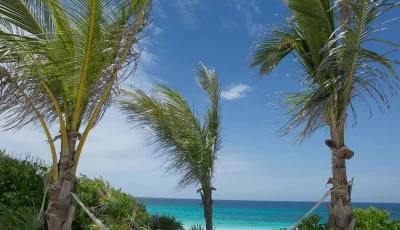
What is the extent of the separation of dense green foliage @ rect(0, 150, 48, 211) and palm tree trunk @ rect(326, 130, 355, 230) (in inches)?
165

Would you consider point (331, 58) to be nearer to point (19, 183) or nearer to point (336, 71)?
point (336, 71)

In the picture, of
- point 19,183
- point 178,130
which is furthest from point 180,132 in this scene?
point 19,183

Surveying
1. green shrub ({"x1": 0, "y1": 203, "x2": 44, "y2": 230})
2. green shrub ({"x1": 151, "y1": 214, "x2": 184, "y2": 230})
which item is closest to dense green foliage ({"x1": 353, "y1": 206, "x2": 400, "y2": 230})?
green shrub ({"x1": 151, "y1": 214, "x2": 184, "y2": 230})

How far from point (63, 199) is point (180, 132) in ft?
12.2

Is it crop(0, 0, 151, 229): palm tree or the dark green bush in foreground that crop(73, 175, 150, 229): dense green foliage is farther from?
crop(0, 0, 151, 229): palm tree

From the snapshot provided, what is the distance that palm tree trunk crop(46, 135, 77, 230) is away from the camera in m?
4.30

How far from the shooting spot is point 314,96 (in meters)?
5.11

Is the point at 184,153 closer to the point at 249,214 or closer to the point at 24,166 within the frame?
the point at 24,166

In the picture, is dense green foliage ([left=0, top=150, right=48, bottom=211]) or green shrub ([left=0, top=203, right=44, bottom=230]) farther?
dense green foliage ([left=0, top=150, right=48, bottom=211])

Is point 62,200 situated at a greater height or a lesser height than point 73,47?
lesser

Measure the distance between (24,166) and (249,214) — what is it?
3019cm

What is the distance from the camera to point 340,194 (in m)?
4.98

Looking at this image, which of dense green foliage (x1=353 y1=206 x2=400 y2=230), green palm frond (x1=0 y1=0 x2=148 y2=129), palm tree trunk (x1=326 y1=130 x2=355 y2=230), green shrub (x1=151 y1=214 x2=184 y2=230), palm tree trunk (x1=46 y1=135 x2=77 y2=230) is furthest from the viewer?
green shrub (x1=151 y1=214 x2=184 y2=230)

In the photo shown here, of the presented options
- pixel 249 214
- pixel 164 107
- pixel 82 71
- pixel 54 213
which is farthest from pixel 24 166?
pixel 249 214
